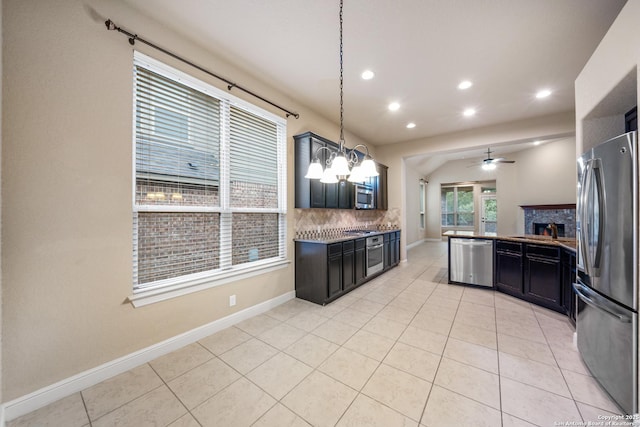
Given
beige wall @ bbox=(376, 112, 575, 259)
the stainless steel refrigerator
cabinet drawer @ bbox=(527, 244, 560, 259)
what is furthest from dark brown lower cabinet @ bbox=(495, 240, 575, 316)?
beige wall @ bbox=(376, 112, 575, 259)

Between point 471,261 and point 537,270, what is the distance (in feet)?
3.00

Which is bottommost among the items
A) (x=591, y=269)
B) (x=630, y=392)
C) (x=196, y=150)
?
(x=630, y=392)

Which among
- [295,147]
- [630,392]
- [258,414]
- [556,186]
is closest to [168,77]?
[295,147]

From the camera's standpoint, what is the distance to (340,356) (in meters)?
2.16

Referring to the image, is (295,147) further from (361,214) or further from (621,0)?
(621,0)

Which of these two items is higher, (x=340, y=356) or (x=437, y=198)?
(x=437, y=198)

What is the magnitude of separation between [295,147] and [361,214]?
2.80 meters

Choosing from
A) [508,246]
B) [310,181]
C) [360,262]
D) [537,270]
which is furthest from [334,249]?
[537,270]

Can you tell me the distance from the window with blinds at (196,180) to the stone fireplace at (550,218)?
630 centimetres

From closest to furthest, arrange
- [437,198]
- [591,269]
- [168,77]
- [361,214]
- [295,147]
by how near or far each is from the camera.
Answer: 1. [591,269]
2. [168,77]
3. [295,147]
4. [361,214]
5. [437,198]

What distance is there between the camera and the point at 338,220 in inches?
193

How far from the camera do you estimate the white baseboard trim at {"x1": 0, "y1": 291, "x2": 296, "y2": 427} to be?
5.08 ft

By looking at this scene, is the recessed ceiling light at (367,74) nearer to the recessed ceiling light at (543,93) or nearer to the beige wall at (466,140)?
the recessed ceiling light at (543,93)

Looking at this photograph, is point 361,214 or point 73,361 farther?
point 361,214
